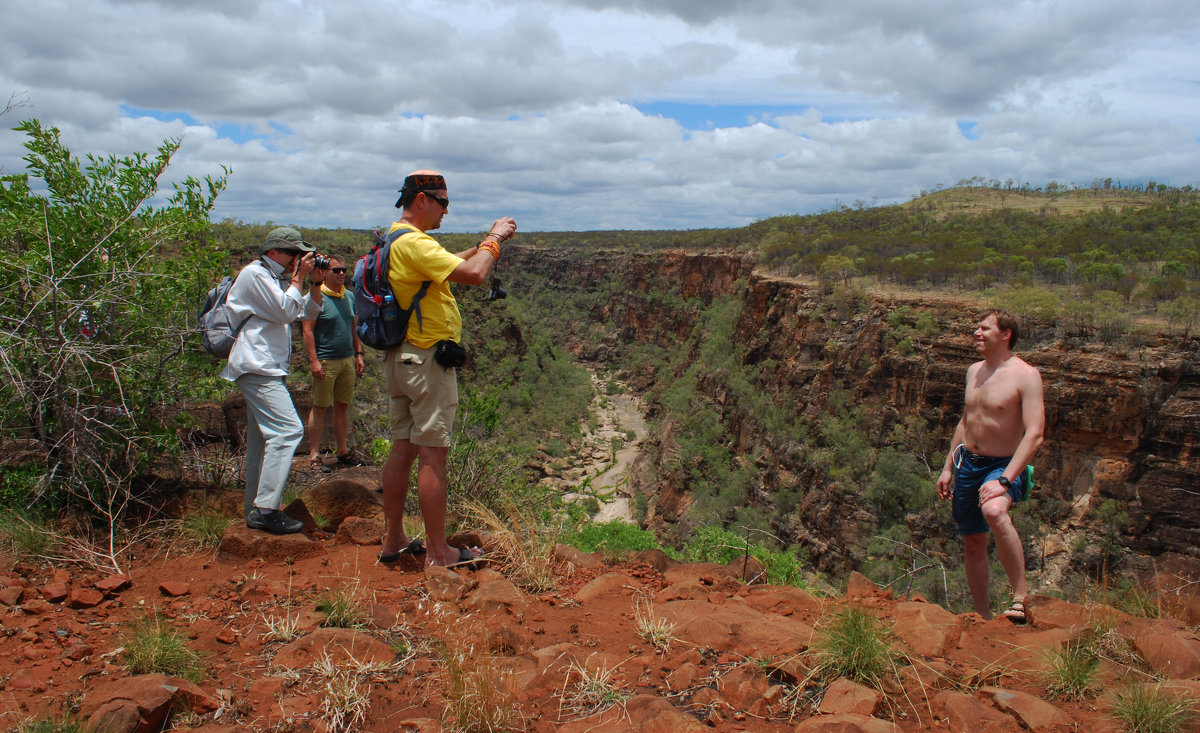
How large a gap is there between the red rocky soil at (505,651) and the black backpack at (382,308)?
1179 millimetres

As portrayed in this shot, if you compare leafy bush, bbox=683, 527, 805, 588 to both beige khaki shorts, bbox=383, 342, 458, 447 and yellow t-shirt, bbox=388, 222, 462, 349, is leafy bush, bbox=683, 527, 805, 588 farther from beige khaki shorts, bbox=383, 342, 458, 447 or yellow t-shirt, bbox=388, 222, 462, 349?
yellow t-shirt, bbox=388, 222, 462, 349

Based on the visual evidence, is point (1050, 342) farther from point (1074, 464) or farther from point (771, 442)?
point (771, 442)

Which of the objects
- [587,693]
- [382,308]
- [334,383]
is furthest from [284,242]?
[587,693]

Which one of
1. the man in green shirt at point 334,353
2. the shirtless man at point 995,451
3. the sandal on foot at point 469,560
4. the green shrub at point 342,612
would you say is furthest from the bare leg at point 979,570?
the man in green shirt at point 334,353

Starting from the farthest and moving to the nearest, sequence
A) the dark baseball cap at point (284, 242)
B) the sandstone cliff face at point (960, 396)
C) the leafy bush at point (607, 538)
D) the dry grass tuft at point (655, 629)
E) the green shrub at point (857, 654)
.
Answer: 1. the sandstone cliff face at point (960, 396)
2. the leafy bush at point (607, 538)
3. the dark baseball cap at point (284, 242)
4. the dry grass tuft at point (655, 629)
5. the green shrub at point (857, 654)

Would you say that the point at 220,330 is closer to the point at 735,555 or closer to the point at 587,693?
the point at 587,693

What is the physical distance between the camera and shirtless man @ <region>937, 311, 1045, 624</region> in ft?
11.4

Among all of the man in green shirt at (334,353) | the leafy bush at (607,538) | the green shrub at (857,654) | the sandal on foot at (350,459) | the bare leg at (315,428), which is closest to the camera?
the green shrub at (857,654)

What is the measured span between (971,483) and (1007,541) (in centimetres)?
43

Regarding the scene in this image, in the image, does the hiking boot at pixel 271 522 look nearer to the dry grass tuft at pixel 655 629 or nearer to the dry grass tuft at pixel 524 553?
the dry grass tuft at pixel 524 553

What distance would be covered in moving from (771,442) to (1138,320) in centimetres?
1115

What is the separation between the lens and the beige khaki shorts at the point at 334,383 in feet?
17.8

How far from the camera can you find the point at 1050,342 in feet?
53.4

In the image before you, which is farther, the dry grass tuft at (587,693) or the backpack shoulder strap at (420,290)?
the backpack shoulder strap at (420,290)
